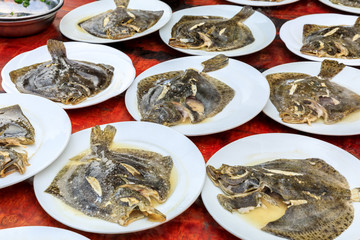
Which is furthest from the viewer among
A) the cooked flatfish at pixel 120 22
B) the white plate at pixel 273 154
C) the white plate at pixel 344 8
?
the white plate at pixel 344 8

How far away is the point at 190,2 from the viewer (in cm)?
392

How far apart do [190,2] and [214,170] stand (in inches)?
98.0

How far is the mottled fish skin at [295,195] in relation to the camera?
164 centimetres

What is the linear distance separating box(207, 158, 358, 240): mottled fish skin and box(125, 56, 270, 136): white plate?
38cm

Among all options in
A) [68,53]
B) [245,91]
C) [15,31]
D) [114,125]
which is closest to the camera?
[114,125]

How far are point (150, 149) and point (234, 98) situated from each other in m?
0.72

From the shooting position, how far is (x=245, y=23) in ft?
11.1

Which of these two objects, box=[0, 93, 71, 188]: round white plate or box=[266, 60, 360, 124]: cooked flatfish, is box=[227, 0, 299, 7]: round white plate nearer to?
box=[266, 60, 360, 124]: cooked flatfish

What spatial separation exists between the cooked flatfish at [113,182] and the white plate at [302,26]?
5.43 ft

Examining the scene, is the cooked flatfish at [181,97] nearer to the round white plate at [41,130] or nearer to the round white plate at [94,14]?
the round white plate at [41,130]

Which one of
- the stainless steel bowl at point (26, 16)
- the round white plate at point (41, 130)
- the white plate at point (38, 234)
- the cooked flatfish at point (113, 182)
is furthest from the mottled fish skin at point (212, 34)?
the white plate at point (38, 234)

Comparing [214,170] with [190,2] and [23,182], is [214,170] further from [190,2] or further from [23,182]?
[190,2]

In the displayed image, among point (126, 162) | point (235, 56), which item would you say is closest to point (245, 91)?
point (235, 56)

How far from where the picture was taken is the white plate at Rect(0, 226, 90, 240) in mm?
1540
